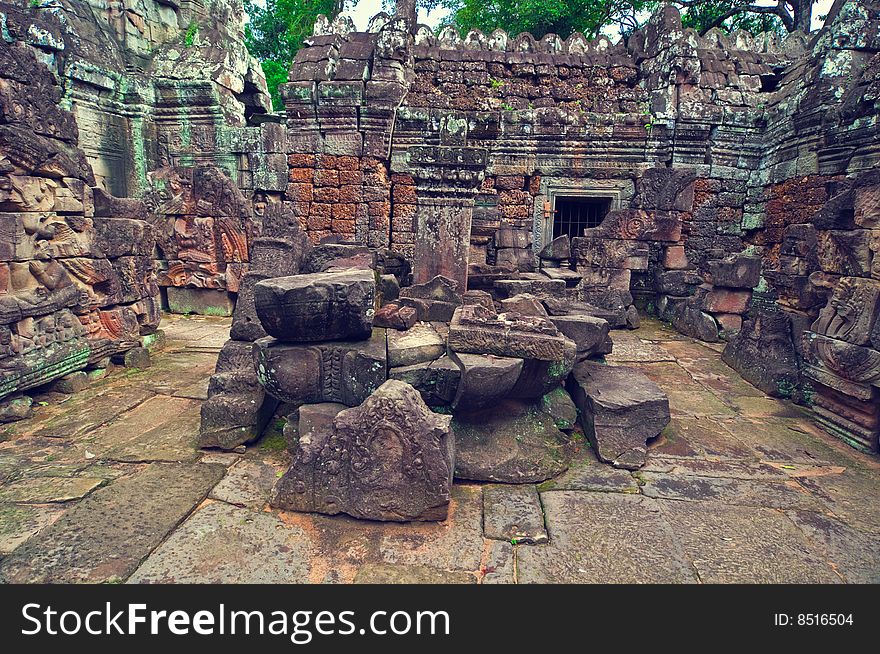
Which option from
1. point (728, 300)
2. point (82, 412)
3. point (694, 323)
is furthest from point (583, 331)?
point (728, 300)

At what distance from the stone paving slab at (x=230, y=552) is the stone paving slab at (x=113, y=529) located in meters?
0.12

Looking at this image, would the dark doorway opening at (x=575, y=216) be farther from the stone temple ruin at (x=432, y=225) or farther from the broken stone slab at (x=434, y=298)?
the broken stone slab at (x=434, y=298)

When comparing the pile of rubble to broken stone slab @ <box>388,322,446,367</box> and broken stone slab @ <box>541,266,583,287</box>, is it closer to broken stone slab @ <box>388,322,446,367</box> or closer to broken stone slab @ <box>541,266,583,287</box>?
broken stone slab @ <box>388,322,446,367</box>

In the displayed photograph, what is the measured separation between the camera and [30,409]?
485 centimetres

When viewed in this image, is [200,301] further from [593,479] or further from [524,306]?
[593,479]

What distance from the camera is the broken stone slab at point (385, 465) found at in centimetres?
315

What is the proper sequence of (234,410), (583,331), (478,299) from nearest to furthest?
(234,410) → (583,331) → (478,299)

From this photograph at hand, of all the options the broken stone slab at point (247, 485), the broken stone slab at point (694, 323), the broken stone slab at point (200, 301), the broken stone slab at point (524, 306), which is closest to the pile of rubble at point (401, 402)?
the broken stone slab at point (247, 485)

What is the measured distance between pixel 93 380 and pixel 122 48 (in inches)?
324

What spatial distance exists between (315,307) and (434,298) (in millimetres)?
1735

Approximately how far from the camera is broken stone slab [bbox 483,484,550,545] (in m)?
3.08

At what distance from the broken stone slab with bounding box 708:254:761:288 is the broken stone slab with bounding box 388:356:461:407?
642 cm

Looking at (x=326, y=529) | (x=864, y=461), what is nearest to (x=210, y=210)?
(x=326, y=529)

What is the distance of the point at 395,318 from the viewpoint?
177 inches
